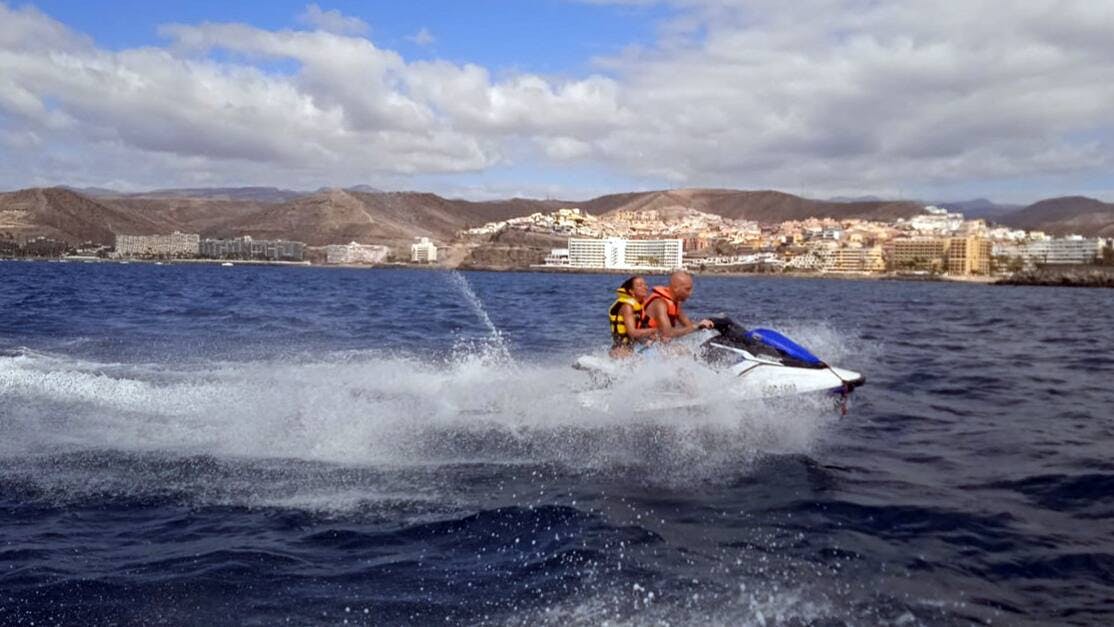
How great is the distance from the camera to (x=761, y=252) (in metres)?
174

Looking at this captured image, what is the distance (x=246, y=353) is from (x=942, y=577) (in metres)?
12.8

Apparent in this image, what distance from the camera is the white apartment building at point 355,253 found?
140m

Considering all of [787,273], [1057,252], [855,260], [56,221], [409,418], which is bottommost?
[787,273]

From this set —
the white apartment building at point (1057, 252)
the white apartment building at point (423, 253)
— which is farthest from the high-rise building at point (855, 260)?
the white apartment building at point (423, 253)

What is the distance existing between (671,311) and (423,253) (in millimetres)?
123904

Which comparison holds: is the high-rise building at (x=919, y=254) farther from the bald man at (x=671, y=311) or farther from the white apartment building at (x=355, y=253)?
the bald man at (x=671, y=311)

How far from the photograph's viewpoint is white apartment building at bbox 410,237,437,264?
13188 cm

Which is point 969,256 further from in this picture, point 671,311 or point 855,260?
point 671,311

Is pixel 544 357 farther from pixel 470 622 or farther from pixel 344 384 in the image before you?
pixel 470 622

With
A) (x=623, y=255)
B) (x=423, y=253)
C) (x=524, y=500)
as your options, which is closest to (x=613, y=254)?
(x=623, y=255)

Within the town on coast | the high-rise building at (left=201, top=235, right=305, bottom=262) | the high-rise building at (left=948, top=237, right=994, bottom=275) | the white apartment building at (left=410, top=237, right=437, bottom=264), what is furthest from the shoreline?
the high-rise building at (left=948, top=237, right=994, bottom=275)

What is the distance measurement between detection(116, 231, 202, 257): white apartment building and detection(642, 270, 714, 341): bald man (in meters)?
162

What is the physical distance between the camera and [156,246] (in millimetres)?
163875

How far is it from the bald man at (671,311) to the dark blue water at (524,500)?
659 millimetres
